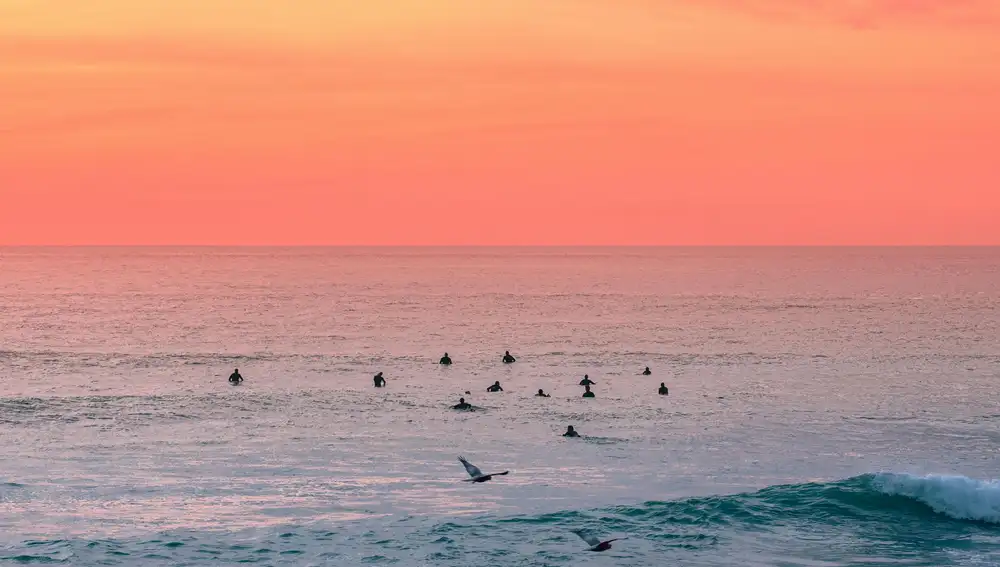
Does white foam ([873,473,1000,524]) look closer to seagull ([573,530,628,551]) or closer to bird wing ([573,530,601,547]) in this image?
seagull ([573,530,628,551])

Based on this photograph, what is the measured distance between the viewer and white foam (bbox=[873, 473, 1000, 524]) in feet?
102

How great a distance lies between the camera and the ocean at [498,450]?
28.1 m

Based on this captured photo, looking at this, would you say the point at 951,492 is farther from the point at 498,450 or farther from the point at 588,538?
the point at 498,450

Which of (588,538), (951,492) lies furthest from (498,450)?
(951,492)

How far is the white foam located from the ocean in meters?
0.06

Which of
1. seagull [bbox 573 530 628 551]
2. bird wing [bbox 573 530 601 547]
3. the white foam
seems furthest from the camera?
the white foam

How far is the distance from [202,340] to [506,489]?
5899 centimetres

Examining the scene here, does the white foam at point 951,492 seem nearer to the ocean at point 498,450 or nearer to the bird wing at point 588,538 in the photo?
the ocean at point 498,450

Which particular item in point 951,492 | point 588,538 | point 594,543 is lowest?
point 594,543

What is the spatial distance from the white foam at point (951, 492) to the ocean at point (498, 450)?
0.21 ft

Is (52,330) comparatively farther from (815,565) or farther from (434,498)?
(815,565)

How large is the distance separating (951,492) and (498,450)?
15.8 m

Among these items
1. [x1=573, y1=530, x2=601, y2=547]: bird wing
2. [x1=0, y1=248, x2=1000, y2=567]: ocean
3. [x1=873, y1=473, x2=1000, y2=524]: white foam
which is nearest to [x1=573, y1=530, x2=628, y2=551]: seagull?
[x1=573, y1=530, x2=601, y2=547]: bird wing

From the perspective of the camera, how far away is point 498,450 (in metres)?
40.8
